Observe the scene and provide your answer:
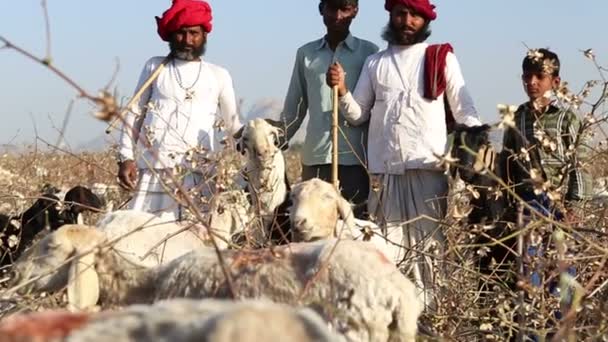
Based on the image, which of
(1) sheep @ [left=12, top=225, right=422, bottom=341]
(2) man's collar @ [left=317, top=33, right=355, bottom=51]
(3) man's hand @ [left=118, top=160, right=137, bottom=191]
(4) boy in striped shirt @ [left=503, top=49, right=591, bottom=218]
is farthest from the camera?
(2) man's collar @ [left=317, top=33, right=355, bottom=51]

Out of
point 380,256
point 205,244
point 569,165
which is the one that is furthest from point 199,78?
point 380,256

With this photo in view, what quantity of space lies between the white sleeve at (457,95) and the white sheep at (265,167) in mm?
1168

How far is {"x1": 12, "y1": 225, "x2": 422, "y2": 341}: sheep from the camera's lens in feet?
13.0

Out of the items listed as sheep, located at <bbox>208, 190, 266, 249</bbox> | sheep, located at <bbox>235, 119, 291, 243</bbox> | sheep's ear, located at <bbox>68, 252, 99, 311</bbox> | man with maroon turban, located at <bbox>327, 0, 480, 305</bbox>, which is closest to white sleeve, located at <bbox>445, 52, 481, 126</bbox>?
man with maroon turban, located at <bbox>327, 0, 480, 305</bbox>

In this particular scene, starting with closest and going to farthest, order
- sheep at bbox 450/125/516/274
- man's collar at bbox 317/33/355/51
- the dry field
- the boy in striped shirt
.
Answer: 1. the dry field
2. the boy in striped shirt
3. sheep at bbox 450/125/516/274
4. man's collar at bbox 317/33/355/51

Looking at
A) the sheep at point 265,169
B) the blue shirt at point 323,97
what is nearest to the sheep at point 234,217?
the sheep at point 265,169

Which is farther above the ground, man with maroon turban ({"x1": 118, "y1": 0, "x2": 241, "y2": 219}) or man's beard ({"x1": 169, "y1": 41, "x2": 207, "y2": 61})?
man's beard ({"x1": 169, "y1": 41, "x2": 207, "y2": 61})

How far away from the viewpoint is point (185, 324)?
2.23 metres

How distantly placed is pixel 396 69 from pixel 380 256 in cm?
317

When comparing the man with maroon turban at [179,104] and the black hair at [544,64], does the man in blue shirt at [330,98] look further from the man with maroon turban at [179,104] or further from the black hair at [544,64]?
the black hair at [544,64]

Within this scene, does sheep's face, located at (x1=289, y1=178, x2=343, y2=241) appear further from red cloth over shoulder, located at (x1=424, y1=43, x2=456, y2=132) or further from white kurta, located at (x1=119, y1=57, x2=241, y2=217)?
white kurta, located at (x1=119, y1=57, x2=241, y2=217)

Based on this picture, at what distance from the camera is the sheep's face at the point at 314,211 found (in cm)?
585

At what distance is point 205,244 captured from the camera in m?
5.73

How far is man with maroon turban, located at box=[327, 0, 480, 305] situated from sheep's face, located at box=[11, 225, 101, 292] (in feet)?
8.81
